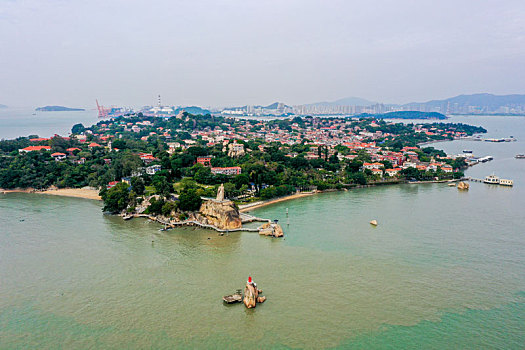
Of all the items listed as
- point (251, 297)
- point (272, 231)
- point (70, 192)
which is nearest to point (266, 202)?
point (272, 231)

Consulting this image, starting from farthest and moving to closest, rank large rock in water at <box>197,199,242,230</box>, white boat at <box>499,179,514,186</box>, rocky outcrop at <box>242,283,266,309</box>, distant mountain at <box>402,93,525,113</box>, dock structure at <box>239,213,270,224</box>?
distant mountain at <box>402,93,525,113</box>
white boat at <box>499,179,514,186</box>
dock structure at <box>239,213,270,224</box>
large rock in water at <box>197,199,242,230</box>
rocky outcrop at <box>242,283,266,309</box>

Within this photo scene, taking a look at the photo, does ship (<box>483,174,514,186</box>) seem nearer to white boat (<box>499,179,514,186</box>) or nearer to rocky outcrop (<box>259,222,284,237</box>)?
white boat (<box>499,179,514,186</box>)

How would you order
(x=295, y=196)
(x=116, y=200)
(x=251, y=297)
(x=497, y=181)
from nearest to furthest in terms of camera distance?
(x=251, y=297) < (x=116, y=200) < (x=295, y=196) < (x=497, y=181)

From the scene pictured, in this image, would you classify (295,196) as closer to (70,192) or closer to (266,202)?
(266,202)

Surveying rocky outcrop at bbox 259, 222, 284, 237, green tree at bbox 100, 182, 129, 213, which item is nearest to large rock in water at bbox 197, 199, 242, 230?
rocky outcrop at bbox 259, 222, 284, 237

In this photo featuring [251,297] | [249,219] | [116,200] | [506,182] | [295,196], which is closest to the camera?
[251,297]
